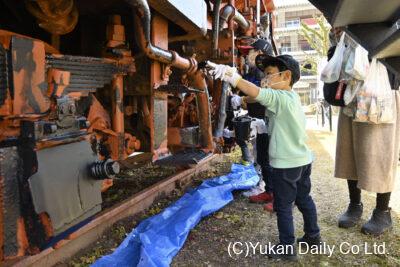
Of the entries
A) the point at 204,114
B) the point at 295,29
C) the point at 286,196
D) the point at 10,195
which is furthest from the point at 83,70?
the point at 295,29

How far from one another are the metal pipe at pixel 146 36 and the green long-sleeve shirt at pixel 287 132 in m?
0.69

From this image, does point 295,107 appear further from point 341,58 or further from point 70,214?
point 70,214

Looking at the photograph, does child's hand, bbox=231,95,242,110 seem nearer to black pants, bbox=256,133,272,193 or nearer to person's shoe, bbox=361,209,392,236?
black pants, bbox=256,133,272,193

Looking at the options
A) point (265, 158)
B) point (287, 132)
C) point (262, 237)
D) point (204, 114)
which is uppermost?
point (204, 114)

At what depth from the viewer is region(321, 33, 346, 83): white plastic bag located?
3.06 metres

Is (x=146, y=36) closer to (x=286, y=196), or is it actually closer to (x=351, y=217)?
(x=286, y=196)

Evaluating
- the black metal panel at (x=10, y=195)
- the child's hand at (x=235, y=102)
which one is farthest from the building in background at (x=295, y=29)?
the black metal panel at (x=10, y=195)

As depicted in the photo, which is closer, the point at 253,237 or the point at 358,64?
the point at 358,64

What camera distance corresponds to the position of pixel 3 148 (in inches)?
51.3

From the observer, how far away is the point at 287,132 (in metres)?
2.60

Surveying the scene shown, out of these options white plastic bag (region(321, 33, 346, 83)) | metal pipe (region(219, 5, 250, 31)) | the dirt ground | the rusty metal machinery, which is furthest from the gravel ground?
metal pipe (region(219, 5, 250, 31))

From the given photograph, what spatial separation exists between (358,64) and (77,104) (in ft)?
6.70

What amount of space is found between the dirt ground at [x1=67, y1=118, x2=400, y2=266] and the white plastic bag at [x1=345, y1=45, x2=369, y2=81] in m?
1.26

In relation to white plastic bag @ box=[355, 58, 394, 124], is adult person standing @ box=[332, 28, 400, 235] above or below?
below
